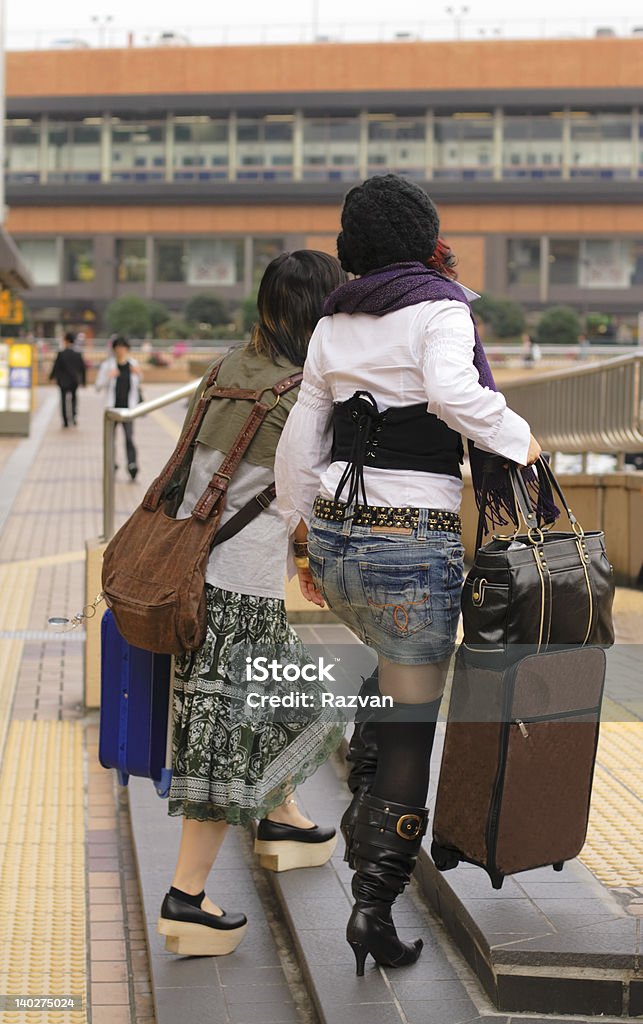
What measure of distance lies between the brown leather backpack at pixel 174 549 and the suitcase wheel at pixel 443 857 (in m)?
0.76

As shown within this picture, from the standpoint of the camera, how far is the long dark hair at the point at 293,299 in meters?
3.56

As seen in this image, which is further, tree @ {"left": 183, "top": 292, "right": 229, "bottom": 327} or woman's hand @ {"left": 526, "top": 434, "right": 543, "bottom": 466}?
tree @ {"left": 183, "top": 292, "right": 229, "bottom": 327}

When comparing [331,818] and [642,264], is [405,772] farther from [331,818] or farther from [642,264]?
[642,264]

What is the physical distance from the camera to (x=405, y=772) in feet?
10.4

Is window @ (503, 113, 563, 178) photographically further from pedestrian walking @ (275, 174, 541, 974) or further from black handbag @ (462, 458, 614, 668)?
black handbag @ (462, 458, 614, 668)

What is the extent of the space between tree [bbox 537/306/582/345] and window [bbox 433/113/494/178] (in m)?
14.8

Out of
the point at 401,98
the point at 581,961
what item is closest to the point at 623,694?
the point at 581,961

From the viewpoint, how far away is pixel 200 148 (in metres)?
75.0

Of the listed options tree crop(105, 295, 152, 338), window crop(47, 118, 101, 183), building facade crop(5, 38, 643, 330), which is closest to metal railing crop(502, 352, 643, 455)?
tree crop(105, 295, 152, 338)

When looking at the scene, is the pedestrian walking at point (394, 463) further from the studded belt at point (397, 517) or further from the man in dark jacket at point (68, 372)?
the man in dark jacket at point (68, 372)

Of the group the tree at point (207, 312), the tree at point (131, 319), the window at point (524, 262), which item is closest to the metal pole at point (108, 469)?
the tree at point (131, 319)

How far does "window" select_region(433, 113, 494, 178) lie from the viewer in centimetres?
7275

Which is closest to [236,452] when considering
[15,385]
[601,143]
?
→ [15,385]

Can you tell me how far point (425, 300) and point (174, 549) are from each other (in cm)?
95
